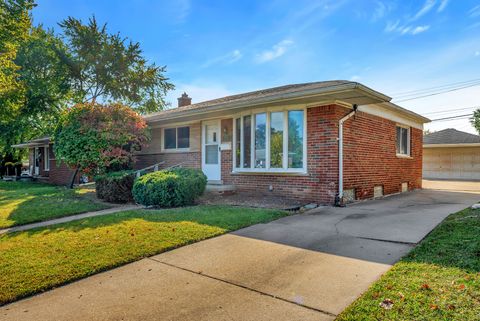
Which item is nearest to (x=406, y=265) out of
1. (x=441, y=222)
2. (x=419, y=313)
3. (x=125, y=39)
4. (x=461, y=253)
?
(x=461, y=253)

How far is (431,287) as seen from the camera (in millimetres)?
2980

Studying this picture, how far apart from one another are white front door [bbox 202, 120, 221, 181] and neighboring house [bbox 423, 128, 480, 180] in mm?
20620

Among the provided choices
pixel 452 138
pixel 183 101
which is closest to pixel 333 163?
pixel 183 101

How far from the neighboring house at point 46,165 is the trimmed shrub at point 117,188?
1014 centimetres

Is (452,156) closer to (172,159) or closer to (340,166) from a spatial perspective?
(340,166)

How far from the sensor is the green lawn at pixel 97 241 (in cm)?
371

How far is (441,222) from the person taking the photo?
5750 mm

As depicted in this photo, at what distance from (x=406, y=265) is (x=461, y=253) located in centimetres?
82

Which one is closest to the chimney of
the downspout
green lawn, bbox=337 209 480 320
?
the downspout

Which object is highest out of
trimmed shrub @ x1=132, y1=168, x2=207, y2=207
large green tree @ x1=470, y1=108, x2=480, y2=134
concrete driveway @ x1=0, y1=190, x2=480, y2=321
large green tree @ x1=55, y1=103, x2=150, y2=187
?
large green tree @ x1=470, y1=108, x2=480, y2=134

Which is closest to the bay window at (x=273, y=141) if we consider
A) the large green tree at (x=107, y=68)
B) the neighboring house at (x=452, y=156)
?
the large green tree at (x=107, y=68)

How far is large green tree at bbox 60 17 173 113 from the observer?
21.6 metres

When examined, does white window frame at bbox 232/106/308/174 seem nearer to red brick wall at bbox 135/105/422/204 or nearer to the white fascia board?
red brick wall at bbox 135/105/422/204

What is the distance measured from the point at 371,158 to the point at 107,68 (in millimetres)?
20262
